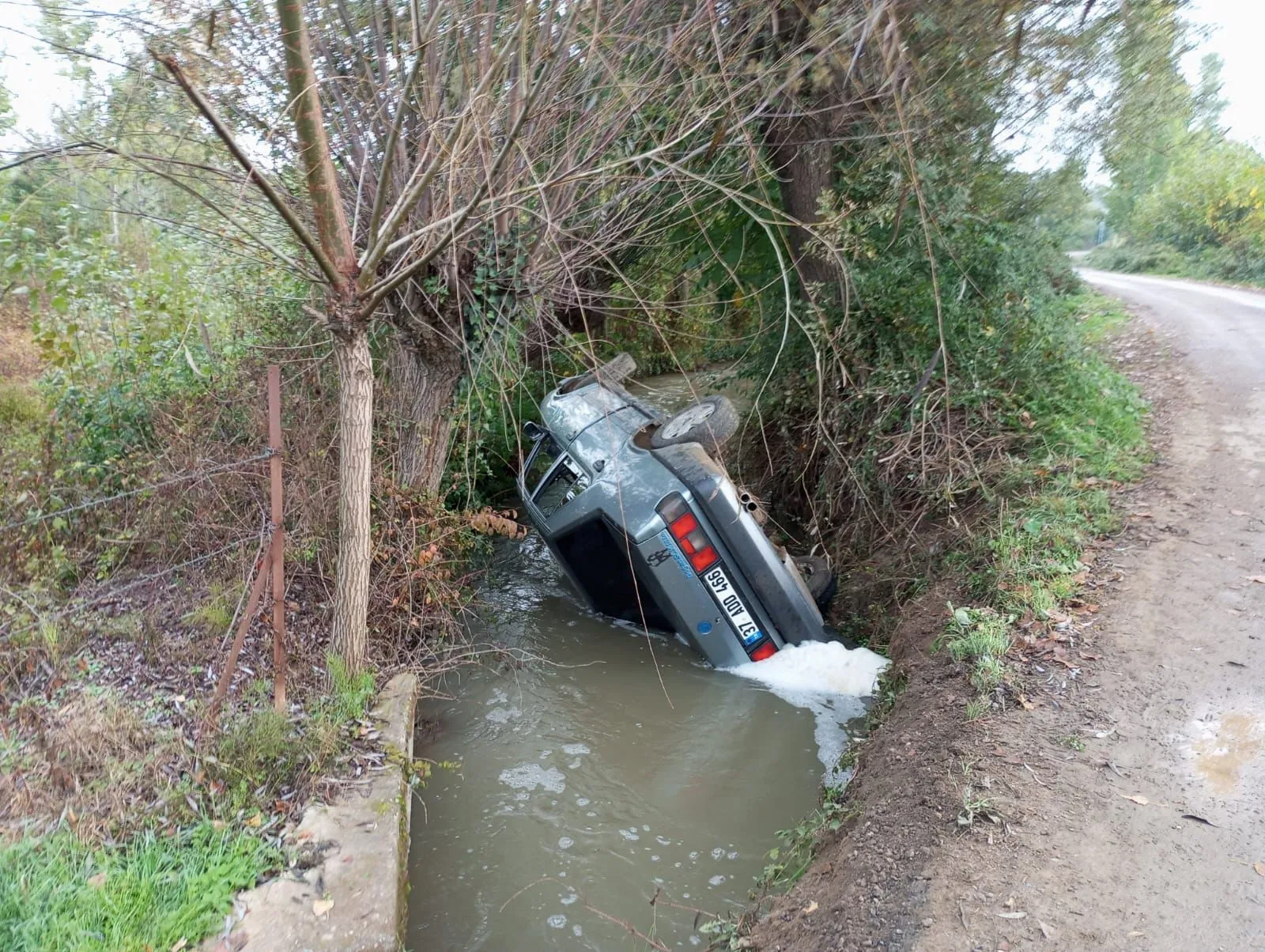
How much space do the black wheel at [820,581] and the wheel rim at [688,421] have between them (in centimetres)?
149

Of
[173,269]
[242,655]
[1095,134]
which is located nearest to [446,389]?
[242,655]

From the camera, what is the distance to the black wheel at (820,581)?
22.3 feet

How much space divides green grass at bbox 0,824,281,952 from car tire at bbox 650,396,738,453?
13.1ft

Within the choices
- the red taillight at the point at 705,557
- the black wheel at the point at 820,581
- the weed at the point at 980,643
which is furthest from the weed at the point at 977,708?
the black wheel at the point at 820,581

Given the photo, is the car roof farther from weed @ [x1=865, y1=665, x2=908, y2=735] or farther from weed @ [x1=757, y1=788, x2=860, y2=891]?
weed @ [x1=757, y1=788, x2=860, y2=891]

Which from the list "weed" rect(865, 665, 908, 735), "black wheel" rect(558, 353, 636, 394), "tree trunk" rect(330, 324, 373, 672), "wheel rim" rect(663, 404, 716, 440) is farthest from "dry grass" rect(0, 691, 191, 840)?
"black wheel" rect(558, 353, 636, 394)

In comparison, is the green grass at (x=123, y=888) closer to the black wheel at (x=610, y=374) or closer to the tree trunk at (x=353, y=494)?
the tree trunk at (x=353, y=494)

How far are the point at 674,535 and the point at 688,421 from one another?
3.58ft

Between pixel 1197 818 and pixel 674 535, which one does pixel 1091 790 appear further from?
pixel 674 535

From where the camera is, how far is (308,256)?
5.62m

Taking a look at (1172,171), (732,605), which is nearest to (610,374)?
(732,605)

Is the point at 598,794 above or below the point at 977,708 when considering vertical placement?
above

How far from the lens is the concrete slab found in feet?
10.5

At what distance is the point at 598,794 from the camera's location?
502 cm
